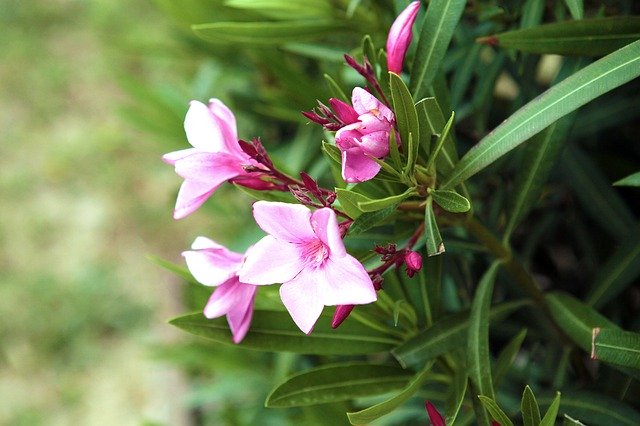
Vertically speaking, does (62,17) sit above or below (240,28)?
below

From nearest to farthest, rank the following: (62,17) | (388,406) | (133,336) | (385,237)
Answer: (388,406) → (385,237) → (133,336) → (62,17)

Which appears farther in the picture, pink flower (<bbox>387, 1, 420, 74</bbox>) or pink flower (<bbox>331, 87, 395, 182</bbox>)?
pink flower (<bbox>387, 1, 420, 74</bbox>)

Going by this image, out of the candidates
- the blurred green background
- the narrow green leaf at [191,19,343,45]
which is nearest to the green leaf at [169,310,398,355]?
the narrow green leaf at [191,19,343,45]

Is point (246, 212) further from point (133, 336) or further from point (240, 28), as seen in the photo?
point (133, 336)

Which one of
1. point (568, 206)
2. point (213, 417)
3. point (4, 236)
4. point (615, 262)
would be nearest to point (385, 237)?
point (615, 262)

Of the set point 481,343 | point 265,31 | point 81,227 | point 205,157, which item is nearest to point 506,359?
point 481,343

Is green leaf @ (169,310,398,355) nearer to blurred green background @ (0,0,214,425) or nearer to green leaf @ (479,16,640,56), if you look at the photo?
green leaf @ (479,16,640,56)

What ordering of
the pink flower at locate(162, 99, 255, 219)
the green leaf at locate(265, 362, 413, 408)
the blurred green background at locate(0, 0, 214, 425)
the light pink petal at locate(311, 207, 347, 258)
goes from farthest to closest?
A: 1. the blurred green background at locate(0, 0, 214, 425)
2. the green leaf at locate(265, 362, 413, 408)
3. the pink flower at locate(162, 99, 255, 219)
4. the light pink petal at locate(311, 207, 347, 258)

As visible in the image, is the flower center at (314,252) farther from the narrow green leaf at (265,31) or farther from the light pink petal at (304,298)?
the narrow green leaf at (265,31)
